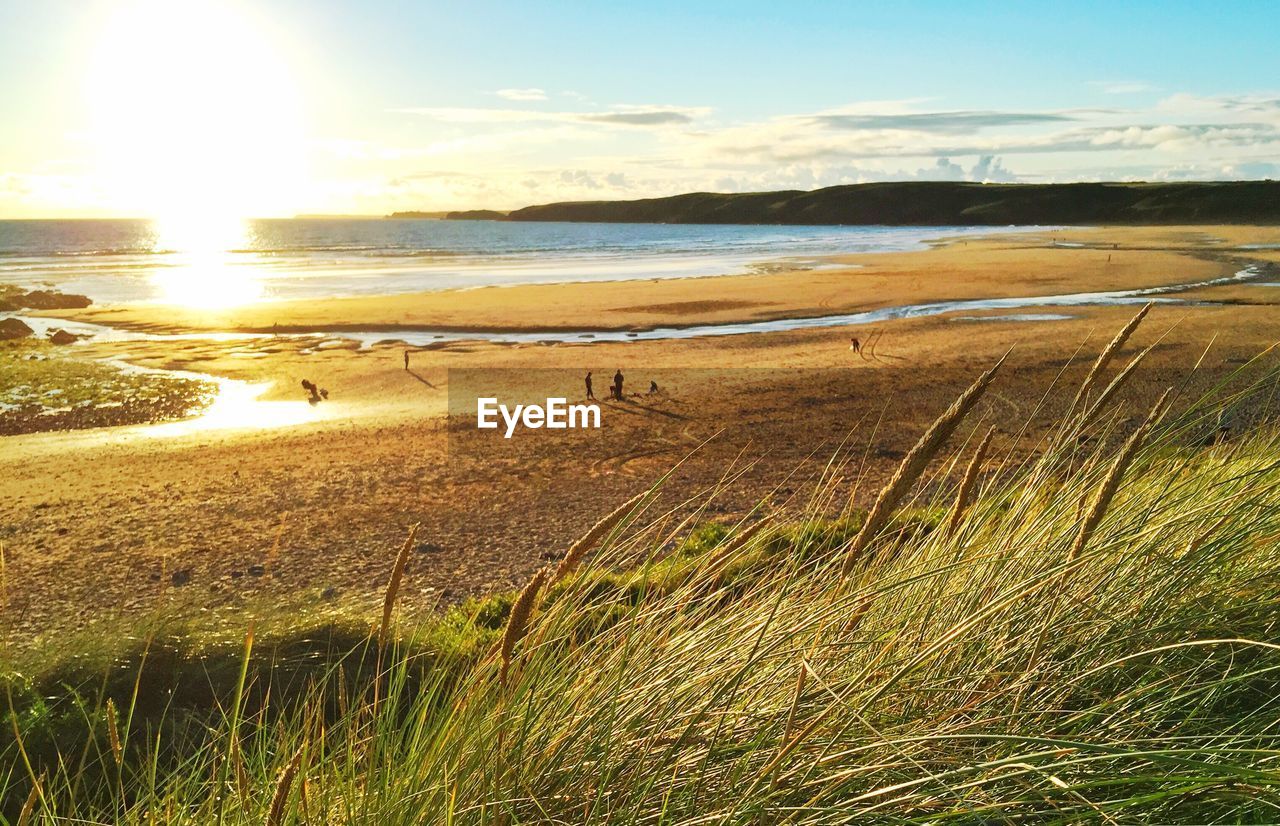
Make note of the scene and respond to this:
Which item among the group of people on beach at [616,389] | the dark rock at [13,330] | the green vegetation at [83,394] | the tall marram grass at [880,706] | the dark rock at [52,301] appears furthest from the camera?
the dark rock at [52,301]

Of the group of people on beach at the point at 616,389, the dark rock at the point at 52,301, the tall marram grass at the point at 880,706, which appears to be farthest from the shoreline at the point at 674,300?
the tall marram grass at the point at 880,706

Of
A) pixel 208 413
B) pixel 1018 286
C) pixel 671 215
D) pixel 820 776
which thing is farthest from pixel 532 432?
pixel 671 215

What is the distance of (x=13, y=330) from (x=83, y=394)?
1419cm

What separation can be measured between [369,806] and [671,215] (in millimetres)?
201506

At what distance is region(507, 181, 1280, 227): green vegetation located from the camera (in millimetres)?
115375

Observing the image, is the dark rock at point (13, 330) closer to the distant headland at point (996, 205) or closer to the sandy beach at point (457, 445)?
the sandy beach at point (457, 445)

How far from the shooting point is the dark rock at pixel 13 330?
33.0m

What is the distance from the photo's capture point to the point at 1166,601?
247 centimetres

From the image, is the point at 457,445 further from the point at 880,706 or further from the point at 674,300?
the point at 674,300

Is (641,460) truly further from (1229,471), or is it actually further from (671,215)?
(671,215)

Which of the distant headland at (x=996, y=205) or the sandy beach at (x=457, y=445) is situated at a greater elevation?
the distant headland at (x=996, y=205)

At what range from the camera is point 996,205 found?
140 meters

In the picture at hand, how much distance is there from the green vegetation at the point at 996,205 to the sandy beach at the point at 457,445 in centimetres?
9134

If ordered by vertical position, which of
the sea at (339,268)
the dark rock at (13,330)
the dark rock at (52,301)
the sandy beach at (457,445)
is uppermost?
the sea at (339,268)
